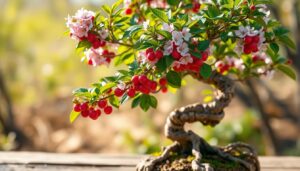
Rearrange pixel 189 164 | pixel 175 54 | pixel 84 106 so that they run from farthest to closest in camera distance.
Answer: pixel 189 164, pixel 84 106, pixel 175 54

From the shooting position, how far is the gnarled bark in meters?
1.81

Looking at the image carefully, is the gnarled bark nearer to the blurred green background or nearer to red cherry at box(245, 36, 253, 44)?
red cherry at box(245, 36, 253, 44)

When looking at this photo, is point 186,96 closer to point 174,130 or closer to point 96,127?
point 96,127

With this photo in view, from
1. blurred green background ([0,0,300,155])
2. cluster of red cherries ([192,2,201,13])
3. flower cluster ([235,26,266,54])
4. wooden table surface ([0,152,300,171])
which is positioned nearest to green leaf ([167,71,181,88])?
flower cluster ([235,26,266,54])

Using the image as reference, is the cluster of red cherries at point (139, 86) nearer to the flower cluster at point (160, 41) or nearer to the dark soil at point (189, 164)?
the flower cluster at point (160, 41)

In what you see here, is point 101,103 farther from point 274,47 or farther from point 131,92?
point 274,47

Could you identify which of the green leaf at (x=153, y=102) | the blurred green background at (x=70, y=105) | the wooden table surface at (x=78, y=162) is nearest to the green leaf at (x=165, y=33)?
the green leaf at (x=153, y=102)

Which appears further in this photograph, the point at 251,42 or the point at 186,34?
the point at 251,42

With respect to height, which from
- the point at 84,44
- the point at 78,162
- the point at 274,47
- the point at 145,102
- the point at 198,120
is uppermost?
the point at 84,44

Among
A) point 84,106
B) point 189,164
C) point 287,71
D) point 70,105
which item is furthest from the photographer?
point 70,105

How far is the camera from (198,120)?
183 centimetres

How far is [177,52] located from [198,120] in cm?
43

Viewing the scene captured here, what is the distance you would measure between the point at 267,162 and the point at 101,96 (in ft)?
3.51

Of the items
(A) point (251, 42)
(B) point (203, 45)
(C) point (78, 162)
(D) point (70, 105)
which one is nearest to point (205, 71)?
(B) point (203, 45)
